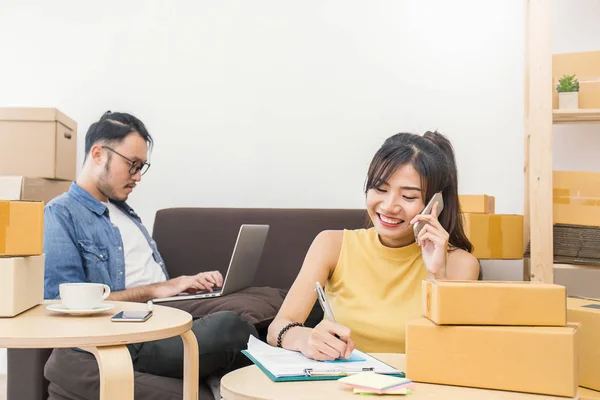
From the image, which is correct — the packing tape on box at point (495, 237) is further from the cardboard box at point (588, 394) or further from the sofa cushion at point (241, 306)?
the cardboard box at point (588, 394)

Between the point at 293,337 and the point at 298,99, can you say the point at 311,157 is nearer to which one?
the point at 298,99

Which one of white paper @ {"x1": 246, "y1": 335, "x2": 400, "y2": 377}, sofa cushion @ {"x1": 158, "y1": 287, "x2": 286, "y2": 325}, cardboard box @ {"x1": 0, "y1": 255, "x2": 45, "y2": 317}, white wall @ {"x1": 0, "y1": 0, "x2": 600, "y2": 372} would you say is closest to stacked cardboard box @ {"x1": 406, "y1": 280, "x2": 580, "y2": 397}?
white paper @ {"x1": 246, "y1": 335, "x2": 400, "y2": 377}

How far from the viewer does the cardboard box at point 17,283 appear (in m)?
1.39

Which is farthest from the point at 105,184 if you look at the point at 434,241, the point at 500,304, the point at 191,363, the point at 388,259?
the point at 500,304

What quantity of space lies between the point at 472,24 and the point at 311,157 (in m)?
0.98

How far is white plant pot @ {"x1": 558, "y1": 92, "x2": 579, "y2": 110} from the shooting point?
2410mm

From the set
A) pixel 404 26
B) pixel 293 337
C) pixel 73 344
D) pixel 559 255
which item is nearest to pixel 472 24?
pixel 404 26

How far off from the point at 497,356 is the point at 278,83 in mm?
2296

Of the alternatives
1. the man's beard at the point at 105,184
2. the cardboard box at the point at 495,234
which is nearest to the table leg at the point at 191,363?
the man's beard at the point at 105,184

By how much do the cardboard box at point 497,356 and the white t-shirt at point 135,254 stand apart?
161 cm

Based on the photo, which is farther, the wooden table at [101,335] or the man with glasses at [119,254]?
the man with glasses at [119,254]

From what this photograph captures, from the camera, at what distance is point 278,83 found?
3102 mm

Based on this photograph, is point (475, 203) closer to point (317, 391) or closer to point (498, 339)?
point (498, 339)

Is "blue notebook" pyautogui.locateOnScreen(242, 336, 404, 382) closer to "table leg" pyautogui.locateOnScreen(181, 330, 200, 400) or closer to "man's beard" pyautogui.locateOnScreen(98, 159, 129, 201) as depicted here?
"table leg" pyautogui.locateOnScreen(181, 330, 200, 400)
